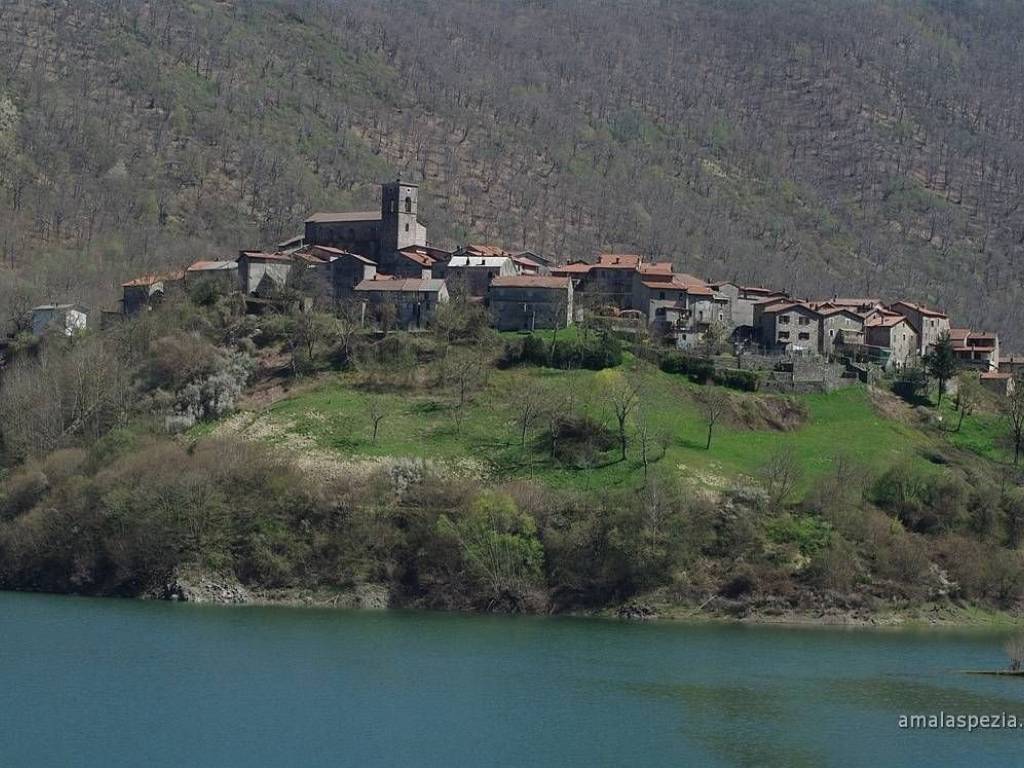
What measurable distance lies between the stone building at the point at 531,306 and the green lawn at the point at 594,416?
5.71 m

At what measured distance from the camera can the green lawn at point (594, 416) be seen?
8919 cm

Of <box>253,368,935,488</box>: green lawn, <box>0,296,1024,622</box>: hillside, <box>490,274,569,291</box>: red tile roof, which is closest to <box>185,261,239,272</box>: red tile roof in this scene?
<box>0,296,1024,622</box>: hillside

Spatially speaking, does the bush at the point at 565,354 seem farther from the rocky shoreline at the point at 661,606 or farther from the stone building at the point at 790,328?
the rocky shoreline at the point at 661,606

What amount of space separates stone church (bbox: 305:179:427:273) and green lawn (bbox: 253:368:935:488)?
64.0ft

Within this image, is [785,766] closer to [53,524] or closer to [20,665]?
[20,665]

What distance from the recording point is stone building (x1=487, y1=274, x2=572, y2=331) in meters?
104

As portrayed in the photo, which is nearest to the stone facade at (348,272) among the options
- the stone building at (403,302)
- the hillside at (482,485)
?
the stone building at (403,302)

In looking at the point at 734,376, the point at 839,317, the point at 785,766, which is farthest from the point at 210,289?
the point at 785,766

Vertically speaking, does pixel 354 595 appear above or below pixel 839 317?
below

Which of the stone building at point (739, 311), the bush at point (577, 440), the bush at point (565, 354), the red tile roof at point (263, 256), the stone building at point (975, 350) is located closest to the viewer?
the bush at point (577, 440)

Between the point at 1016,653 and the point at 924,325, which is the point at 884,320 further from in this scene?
the point at 1016,653

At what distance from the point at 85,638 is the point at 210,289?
42077 mm

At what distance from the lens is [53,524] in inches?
3349

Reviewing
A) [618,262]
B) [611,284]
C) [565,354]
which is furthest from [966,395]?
[565,354]
